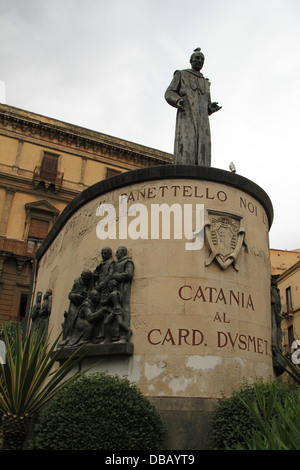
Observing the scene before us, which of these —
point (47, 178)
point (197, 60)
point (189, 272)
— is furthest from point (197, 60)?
point (47, 178)

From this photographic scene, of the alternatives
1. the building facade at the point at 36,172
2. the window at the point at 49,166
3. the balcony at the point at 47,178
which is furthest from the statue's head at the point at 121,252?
the window at the point at 49,166

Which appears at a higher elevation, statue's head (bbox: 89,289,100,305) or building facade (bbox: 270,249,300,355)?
building facade (bbox: 270,249,300,355)

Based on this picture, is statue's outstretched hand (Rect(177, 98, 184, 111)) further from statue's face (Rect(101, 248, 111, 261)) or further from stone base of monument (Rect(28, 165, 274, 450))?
statue's face (Rect(101, 248, 111, 261))

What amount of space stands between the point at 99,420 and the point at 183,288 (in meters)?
2.78

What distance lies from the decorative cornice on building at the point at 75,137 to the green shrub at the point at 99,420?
30.4 meters

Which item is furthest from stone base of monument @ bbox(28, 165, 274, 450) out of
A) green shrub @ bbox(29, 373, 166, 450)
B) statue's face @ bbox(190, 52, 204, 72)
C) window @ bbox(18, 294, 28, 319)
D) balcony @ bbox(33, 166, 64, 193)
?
balcony @ bbox(33, 166, 64, 193)

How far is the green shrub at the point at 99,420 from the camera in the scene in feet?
18.6

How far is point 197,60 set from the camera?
441 inches

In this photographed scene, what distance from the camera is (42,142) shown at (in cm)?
3488

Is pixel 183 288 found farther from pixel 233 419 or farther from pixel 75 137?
pixel 75 137

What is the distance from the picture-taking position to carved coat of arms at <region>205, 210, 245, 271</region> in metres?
8.09

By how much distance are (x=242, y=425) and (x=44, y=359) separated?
122 inches

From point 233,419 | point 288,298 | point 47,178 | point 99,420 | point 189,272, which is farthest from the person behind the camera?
point 288,298

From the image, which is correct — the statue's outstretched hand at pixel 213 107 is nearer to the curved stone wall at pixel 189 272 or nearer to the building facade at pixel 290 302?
the curved stone wall at pixel 189 272
